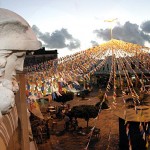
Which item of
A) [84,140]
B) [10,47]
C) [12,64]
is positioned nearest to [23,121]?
[12,64]

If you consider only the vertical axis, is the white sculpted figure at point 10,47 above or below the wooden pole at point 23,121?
above

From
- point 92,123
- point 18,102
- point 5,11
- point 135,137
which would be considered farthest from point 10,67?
point 92,123

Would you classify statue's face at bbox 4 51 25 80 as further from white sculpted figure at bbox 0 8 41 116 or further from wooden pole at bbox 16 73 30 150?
wooden pole at bbox 16 73 30 150

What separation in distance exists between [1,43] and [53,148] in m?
13.4

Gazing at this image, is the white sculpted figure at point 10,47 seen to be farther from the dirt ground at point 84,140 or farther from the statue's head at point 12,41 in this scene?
the dirt ground at point 84,140

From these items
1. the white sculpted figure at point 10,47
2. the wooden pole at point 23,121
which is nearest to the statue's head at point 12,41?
the white sculpted figure at point 10,47

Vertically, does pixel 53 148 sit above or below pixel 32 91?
below

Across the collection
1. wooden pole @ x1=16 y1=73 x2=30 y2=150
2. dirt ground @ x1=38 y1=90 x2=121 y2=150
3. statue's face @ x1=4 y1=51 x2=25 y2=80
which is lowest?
dirt ground @ x1=38 y1=90 x2=121 y2=150

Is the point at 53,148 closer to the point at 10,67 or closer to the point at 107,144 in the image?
the point at 107,144

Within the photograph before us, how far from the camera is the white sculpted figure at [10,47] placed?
49.0 inches

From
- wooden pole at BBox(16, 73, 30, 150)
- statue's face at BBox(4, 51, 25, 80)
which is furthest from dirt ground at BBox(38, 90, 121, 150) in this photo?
statue's face at BBox(4, 51, 25, 80)

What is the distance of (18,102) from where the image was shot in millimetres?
2758

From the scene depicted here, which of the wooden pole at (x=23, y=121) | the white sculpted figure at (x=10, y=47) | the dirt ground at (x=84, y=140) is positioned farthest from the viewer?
the dirt ground at (x=84, y=140)

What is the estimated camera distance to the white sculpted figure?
49.0 inches
